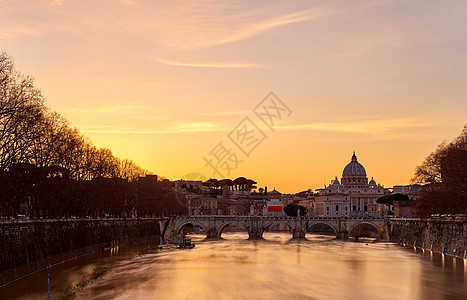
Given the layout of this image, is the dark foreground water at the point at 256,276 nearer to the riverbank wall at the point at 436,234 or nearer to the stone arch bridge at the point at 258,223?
the riverbank wall at the point at 436,234

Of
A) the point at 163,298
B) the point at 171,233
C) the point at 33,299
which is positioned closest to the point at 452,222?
the point at 163,298

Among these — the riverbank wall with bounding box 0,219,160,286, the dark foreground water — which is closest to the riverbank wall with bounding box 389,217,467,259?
the dark foreground water

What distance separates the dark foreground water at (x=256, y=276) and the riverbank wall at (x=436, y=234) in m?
2.71

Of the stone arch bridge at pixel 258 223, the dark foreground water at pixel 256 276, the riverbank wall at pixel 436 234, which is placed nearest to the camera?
the dark foreground water at pixel 256 276

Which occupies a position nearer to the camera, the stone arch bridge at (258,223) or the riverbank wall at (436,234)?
the riverbank wall at (436,234)

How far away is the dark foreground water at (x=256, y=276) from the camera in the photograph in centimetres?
5847

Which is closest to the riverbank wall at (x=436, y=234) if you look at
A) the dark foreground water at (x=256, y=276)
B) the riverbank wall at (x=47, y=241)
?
the dark foreground water at (x=256, y=276)

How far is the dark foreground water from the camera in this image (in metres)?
58.5

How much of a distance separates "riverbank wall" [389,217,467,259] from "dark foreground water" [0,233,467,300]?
2710mm

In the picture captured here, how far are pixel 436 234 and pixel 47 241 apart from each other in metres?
67.0

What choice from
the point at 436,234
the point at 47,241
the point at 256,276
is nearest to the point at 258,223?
the point at 436,234

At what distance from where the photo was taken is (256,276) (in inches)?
2832

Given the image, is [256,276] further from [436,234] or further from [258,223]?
[258,223]

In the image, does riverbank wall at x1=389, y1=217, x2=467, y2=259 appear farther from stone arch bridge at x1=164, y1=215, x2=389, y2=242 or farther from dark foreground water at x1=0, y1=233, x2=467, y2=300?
stone arch bridge at x1=164, y1=215, x2=389, y2=242
